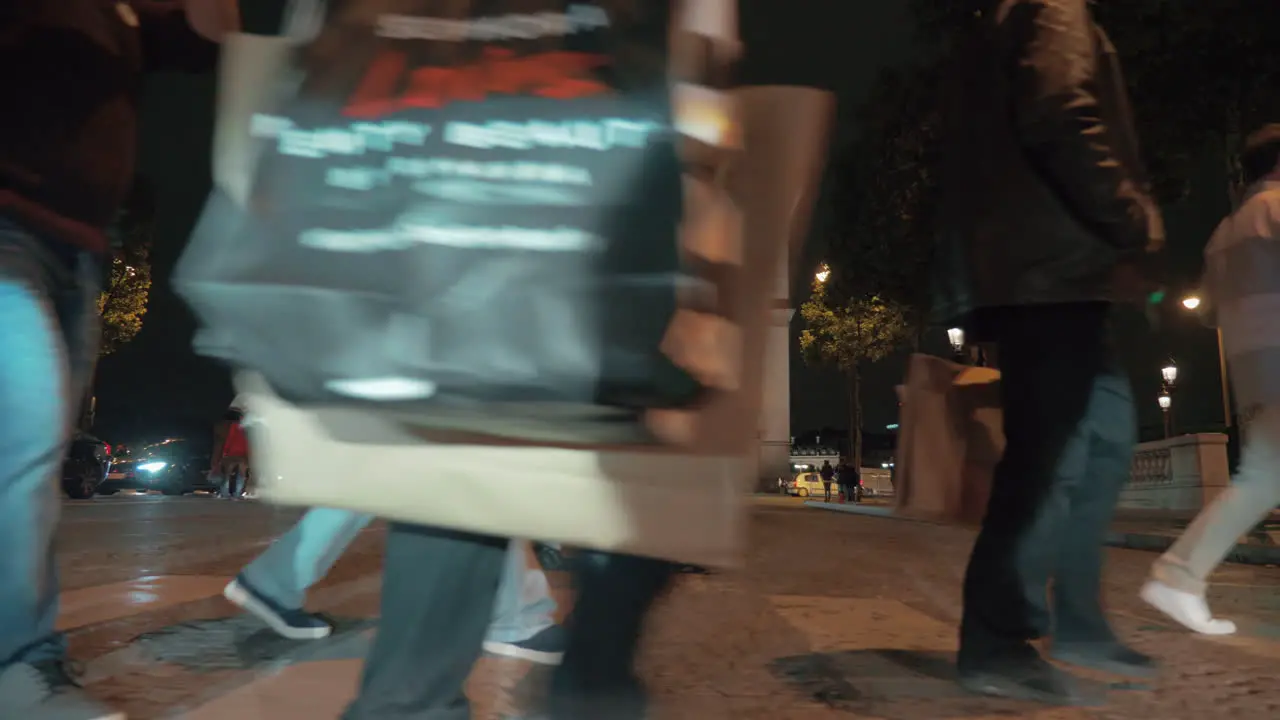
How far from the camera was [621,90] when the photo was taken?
127 centimetres

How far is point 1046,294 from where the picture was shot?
7.77ft

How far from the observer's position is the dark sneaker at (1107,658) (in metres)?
2.48

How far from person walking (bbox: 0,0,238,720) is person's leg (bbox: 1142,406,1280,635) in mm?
Answer: 3173

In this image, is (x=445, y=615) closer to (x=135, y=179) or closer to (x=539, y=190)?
(x=539, y=190)

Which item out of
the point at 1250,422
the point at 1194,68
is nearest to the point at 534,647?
the point at 1250,422

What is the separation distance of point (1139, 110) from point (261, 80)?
49.5ft

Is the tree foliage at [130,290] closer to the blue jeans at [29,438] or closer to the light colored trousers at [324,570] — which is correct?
the light colored trousers at [324,570]

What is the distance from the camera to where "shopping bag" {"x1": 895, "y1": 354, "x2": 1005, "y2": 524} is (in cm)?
271

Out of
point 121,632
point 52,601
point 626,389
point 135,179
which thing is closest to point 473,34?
point 626,389

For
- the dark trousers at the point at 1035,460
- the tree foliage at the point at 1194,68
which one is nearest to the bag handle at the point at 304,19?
the dark trousers at the point at 1035,460

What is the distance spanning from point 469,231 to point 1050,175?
5.61 feet

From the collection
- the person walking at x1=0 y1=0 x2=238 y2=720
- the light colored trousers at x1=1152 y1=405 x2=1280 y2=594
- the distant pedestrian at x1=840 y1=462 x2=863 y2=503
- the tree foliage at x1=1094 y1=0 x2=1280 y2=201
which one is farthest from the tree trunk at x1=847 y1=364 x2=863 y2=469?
the person walking at x1=0 y1=0 x2=238 y2=720

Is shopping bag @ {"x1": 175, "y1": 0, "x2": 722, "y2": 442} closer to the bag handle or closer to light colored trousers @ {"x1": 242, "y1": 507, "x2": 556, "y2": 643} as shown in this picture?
the bag handle

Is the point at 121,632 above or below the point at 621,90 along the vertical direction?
below
